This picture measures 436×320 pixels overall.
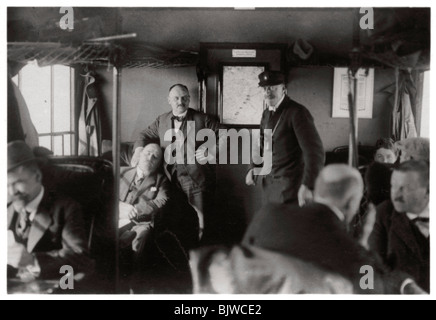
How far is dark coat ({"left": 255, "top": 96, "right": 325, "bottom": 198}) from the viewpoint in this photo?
95.2 inches

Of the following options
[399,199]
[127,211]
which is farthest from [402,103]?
[127,211]

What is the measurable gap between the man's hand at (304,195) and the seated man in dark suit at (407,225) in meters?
0.30

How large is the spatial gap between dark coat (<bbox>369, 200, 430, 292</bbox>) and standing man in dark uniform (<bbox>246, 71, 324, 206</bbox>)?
34 centimetres

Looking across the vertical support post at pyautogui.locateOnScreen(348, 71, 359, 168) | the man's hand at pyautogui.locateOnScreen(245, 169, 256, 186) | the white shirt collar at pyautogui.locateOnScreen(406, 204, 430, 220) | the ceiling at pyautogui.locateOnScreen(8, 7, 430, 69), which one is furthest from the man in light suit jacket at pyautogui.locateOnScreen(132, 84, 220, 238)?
the white shirt collar at pyautogui.locateOnScreen(406, 204, 430, 220)

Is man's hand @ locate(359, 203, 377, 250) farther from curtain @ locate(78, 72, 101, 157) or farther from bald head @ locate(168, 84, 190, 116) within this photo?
curtain @ locate(78, 72, 101, 157)

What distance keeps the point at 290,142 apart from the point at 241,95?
29cm

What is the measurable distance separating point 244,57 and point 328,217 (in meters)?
0.78

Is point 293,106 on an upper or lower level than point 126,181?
upper

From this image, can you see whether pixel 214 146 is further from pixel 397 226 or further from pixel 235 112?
pixel 397 226

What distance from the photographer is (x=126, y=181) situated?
245 cm

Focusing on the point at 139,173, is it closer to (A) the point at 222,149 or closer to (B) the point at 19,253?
(A) the point at 222,149

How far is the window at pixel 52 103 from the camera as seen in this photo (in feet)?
8.03
